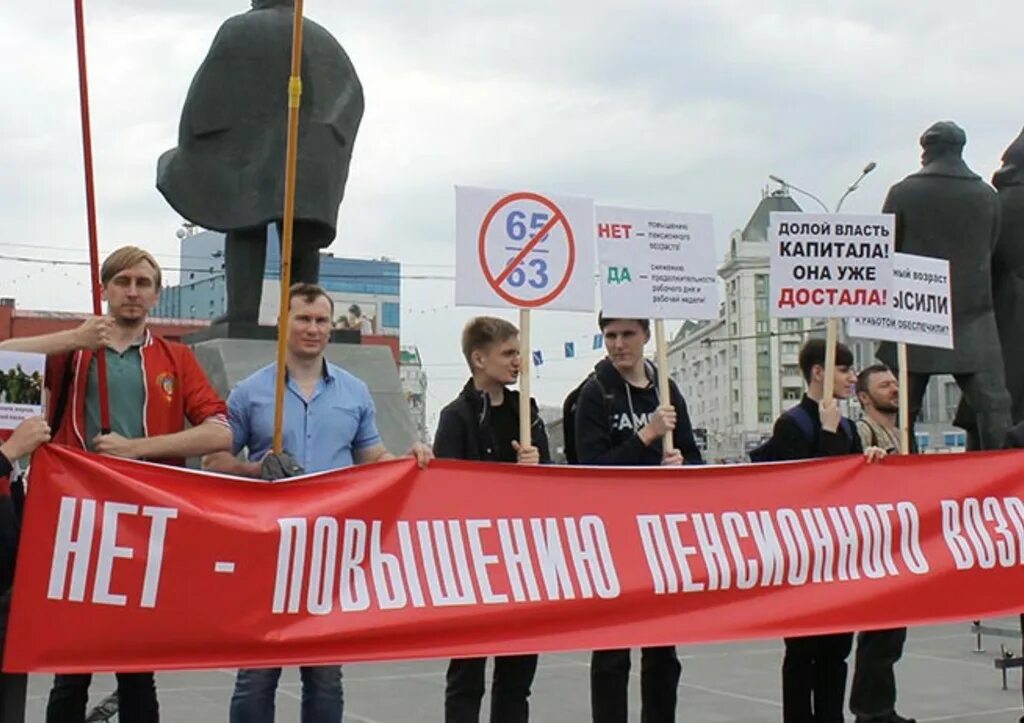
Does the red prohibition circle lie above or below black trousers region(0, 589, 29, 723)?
above

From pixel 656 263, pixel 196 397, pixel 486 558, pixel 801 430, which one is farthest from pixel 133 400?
pixel 801 430

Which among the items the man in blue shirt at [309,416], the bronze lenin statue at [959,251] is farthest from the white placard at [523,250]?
the bronze lenin statue at [959,251]

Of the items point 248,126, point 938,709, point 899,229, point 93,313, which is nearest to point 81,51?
point 93,313

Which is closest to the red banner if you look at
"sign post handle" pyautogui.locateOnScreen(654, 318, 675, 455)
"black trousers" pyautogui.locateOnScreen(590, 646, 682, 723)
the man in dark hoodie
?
the man in dark hoodie

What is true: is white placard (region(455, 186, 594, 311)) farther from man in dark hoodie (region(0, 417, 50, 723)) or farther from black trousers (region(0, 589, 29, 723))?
black trousers (region(0, 589, 29, 723))

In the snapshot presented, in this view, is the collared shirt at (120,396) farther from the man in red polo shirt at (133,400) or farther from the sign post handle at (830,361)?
the sign post handle at (830,361)

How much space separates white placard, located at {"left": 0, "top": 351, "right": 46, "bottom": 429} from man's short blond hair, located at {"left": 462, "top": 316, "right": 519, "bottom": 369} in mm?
1550

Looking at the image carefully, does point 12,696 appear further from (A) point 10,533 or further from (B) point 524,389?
(B) point 524,389

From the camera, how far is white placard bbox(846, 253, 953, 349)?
5938mm

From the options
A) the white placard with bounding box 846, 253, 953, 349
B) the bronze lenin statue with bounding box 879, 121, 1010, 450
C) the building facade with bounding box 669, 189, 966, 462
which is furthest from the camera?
the building facade with bounding box 669, 189, 966, 462

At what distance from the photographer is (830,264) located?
5.57 m

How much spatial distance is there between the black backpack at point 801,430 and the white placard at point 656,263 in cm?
56

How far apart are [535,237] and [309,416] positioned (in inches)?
41.2

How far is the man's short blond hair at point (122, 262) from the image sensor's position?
422 centimetres
